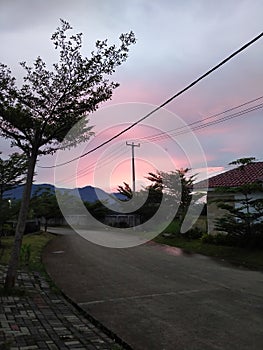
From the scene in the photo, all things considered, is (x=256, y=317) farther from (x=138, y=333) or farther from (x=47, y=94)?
(x=47, y=94)

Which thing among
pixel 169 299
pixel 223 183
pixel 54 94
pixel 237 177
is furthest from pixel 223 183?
pixel 54 94

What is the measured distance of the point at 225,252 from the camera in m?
12.2

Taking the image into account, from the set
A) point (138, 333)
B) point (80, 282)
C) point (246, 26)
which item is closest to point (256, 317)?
point (138, 333)

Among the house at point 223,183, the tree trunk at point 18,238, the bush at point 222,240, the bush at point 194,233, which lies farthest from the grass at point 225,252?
the tree trunk at point 18,238

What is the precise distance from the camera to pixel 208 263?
10.1 metres

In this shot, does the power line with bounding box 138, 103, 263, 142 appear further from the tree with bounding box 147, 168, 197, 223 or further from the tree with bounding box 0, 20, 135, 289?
the tree with bounding box 0, 20, 135, 289

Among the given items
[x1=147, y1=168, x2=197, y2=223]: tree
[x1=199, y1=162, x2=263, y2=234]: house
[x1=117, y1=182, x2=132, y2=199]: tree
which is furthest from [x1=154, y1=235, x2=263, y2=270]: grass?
[x1=117, y1=182, x2=132, y2=199]: tree

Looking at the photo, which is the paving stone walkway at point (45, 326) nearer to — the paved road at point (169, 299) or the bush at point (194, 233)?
the paved road at point (169, 299)

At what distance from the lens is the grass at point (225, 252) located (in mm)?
10377

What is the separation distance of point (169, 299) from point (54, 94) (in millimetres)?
4011

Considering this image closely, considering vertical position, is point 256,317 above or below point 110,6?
below

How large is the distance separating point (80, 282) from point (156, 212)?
16657 millimetres

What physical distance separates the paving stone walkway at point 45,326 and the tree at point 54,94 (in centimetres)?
71

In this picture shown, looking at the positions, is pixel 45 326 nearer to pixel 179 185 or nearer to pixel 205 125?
pixel 205 125
